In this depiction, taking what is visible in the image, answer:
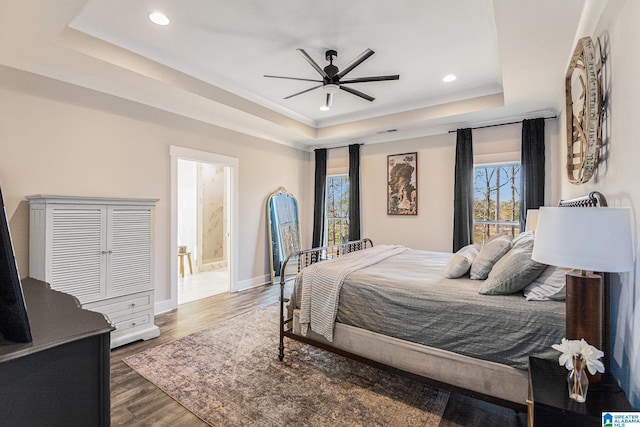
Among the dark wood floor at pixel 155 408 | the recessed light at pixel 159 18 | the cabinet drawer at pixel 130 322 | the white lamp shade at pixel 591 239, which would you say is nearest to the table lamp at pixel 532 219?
the dark wood floor at pixel 155 408

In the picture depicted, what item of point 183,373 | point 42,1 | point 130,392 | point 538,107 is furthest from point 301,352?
point 538,107

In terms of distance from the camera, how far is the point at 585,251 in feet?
4.09

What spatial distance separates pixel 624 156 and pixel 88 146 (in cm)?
451

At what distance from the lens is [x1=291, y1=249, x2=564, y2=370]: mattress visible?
5.79 feet

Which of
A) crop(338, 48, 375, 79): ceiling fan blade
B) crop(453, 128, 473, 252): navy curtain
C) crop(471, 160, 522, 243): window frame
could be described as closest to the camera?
crop(338, 48, 375, 79): ceiling fan blade

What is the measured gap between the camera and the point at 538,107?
394 cm

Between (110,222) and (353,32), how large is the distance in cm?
306

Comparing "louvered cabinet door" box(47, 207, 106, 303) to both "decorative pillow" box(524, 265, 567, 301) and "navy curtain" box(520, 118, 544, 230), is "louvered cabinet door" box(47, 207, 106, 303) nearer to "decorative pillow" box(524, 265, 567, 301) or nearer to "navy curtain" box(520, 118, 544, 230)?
"decorative pillow" box(524, 265, 567, 301)

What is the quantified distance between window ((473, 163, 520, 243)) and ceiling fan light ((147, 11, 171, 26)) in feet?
14.6

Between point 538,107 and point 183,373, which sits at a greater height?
point 538,107

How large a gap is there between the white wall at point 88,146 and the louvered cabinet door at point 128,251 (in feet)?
1.91

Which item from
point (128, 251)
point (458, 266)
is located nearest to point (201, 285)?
point (128, 251)

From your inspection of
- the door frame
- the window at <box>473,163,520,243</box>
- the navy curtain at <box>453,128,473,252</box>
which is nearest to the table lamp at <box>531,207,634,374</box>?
the navy curtain at <box>453,128,473,252</box>

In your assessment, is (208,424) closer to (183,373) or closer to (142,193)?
(183,373)
